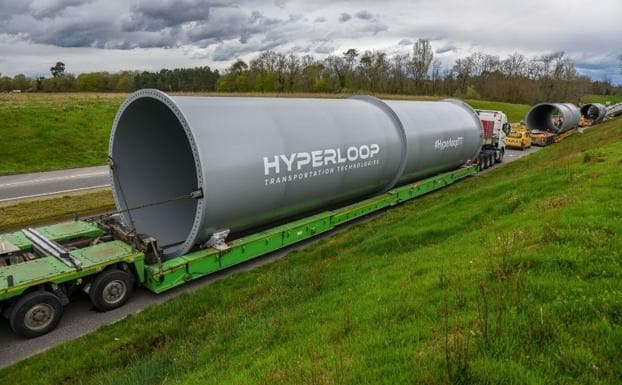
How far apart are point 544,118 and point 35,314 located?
142 ft

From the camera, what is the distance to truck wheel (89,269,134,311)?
26.4 feet

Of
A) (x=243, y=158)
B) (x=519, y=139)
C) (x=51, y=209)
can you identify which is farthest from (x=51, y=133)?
(x=519, y=139)

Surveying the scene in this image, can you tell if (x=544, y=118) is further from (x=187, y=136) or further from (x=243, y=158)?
(x=187, y=136)

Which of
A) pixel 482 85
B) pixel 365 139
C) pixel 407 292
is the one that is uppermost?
pixel 482 85

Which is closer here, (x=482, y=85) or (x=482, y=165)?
(x=482, y=165)

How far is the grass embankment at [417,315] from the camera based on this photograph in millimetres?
3726

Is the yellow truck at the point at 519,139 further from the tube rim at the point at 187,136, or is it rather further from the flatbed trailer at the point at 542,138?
the tube rim at the point at 187,136

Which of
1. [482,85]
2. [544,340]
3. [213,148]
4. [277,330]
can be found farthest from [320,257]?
[482,85]

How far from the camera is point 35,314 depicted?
7297 millimetres

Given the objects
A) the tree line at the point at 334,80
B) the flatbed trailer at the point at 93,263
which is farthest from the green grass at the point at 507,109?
the flatbed trailer at the point at 93,263

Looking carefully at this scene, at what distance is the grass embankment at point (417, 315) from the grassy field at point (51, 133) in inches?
838

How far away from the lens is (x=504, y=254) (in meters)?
5.65

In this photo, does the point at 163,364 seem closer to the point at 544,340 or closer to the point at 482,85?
the point at 544,340

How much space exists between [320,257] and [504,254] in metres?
5.22
